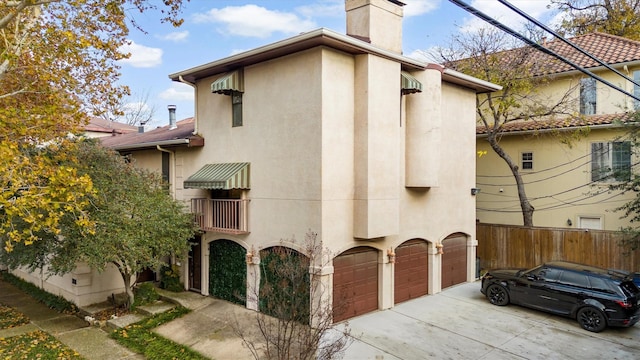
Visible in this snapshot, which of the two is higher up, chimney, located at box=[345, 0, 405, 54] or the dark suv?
chimney, located at box=[345, 0, 405, 54]

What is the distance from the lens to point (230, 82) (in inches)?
486

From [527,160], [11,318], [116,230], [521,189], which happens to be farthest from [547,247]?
[11,318]

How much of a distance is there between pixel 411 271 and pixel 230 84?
8.40 metres

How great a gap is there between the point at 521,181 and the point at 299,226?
11.0m

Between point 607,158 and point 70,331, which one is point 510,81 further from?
point 70,331

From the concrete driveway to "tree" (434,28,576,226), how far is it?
265 inches

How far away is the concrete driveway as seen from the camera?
9336 mm

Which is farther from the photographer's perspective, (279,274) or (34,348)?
(34,348)

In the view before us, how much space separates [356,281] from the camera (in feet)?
38.5

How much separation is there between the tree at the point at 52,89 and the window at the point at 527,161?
610 inches

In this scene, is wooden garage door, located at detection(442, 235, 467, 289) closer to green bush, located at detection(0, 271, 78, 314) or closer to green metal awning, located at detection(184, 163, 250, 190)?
green metal awning, located at detection(184, 163, 250, 190)

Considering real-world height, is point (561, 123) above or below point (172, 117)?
below

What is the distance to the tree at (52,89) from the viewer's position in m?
9.30

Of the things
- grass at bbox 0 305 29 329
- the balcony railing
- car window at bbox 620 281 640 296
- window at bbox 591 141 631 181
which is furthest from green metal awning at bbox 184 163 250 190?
window at bbox 591 141 631 181
